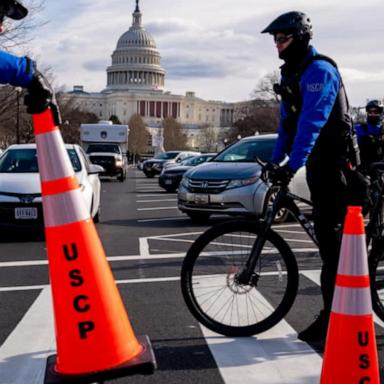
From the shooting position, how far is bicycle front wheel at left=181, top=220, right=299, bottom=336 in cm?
532

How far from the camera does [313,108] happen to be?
200 inches

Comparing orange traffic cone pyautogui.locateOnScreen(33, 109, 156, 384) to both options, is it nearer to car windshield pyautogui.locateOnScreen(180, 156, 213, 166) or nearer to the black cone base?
the black cone base

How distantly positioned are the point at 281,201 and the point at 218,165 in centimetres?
837

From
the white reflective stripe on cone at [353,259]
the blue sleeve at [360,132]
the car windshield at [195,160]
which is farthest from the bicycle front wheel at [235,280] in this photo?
the car windshield at [195,160]

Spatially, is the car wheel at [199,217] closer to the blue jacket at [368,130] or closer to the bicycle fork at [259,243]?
the blue jacket at [368,130]

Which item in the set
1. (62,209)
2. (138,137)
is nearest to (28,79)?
(62,209)

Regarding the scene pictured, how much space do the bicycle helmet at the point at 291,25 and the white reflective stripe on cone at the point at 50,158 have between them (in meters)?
2.38

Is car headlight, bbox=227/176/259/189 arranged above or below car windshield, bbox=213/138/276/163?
below

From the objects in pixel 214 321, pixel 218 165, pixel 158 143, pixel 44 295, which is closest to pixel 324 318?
pixel 214 321

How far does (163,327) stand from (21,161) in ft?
26.2

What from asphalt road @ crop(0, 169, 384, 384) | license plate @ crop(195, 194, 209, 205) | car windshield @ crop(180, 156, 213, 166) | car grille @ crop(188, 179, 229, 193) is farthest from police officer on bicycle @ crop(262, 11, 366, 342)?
car windshield @ crop(180, 156, 213, 166)

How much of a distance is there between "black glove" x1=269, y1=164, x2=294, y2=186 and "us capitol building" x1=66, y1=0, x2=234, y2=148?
13418 centimetres

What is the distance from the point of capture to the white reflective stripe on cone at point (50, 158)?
11.0 feet

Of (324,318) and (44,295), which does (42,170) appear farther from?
(44,295)
